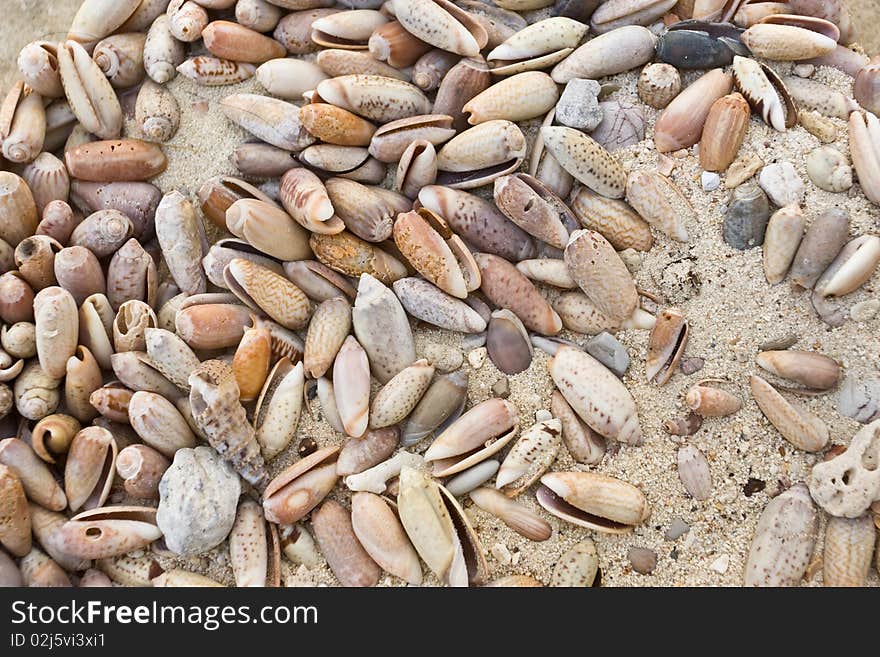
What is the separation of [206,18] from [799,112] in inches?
34.6

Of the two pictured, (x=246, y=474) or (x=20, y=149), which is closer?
(x=246, y=474)

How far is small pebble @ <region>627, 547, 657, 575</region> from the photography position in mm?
1072

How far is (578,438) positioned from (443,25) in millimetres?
606

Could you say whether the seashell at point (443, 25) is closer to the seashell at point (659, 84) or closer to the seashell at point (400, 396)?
the seashell at point (659, 84)

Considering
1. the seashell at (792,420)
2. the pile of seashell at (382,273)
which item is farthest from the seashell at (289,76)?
the seashell at (792,420)

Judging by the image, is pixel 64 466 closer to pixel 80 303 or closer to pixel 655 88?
pixel 80 303

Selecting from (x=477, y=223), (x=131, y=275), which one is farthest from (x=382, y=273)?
(x=131, y=275)

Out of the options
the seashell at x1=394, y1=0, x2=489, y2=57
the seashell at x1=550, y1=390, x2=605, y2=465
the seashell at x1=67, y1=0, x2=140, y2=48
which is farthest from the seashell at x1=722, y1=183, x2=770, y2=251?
the seashell at x1=67, y1=0, x2=140, y2=48

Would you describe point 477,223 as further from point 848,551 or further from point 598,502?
point 848,551

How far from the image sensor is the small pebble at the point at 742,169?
1.17 meters

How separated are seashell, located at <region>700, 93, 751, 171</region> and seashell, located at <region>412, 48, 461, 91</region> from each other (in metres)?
0.37

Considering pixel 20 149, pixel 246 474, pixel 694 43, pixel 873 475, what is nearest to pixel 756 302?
pixel 873 475

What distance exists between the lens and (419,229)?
1.17 meters

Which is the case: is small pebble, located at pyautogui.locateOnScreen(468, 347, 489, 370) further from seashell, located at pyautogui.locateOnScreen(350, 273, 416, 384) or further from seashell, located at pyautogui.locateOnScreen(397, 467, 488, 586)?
seashell, located at pyautogui.locateOnScreen(397, 467, 488, 586)
